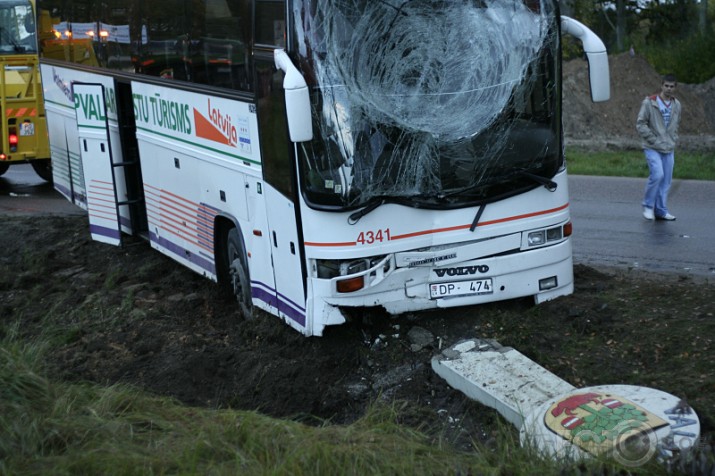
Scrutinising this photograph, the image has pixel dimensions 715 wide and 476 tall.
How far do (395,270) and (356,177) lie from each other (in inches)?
31.3

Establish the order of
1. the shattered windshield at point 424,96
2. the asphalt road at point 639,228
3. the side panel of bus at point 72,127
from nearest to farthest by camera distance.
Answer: the shattered windshield at point 424,96 → the asphalt road at point 639,228 → the side panel of bus at point 72,127

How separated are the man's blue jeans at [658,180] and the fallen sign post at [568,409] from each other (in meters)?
5.92

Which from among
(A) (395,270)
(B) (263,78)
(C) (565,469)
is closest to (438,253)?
(A) (395,270)

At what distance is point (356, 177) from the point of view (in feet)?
24.4

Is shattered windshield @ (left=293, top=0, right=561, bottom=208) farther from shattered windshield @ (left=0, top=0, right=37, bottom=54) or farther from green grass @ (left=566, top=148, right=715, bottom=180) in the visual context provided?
shattered windshield @ (left=0, top=0, right=37, bottom=54)

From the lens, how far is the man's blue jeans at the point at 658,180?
12.5 m

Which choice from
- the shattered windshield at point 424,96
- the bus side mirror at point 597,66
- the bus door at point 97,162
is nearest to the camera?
the shattered windshield at point 424,96

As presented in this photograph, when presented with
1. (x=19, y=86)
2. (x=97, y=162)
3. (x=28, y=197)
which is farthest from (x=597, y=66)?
(x=28, y=197)

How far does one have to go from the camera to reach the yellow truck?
56.1ft

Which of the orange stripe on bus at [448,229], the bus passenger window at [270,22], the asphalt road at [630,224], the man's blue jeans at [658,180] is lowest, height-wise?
the asphalt road at [630,224]

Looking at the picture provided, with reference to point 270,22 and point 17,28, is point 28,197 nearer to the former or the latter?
point 17,28

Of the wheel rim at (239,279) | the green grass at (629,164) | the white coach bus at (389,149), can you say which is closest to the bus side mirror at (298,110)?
the white coach bus at (389,149)

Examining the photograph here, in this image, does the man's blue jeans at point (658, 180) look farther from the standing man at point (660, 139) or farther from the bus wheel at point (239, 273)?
the bus wheel at point (239, 273)

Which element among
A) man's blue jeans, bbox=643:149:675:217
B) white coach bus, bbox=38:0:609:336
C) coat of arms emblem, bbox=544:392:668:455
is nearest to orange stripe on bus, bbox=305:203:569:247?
white coach bus, bbox=38:0:609:336
